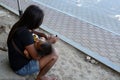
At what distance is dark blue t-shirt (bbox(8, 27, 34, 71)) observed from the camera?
6.56 ft

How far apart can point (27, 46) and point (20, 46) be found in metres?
0.12

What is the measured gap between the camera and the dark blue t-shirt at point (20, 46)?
200 centimetres

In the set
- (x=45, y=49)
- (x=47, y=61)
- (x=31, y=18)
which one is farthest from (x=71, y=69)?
(x=31, y=18)

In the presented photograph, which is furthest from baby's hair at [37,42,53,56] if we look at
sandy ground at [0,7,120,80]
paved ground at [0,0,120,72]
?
paved ground at [0,0,120,72]

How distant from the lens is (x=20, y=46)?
2.11 m

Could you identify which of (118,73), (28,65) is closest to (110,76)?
(118,73)

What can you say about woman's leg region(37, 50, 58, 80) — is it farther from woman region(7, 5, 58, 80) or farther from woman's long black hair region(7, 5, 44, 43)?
woman's long black hair region(7, 5, 44, 43)

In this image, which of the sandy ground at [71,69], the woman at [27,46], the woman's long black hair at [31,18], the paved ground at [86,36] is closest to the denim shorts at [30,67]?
the woman at [27,46]

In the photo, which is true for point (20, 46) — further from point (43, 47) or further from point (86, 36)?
point (86, 36)

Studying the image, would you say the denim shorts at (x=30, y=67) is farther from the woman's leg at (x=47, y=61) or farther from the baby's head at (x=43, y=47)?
the baby's head at (x=43, y=47)

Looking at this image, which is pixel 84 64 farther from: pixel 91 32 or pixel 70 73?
pixel 91 32

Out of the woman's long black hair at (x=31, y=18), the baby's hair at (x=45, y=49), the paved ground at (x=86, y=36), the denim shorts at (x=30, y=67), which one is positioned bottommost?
the paved ground at (x=86, y=36)

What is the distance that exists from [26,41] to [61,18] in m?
2.70

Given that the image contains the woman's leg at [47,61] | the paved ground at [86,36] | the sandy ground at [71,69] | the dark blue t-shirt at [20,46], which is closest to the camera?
the dark blue t-shirt at [20,46]
